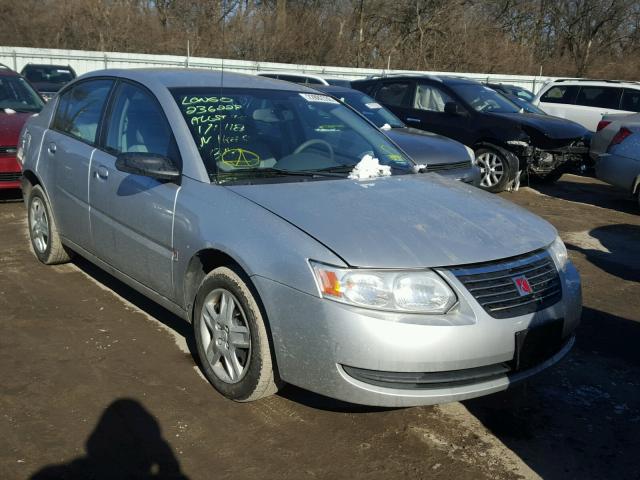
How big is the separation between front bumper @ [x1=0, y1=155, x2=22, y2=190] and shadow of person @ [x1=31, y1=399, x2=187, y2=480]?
491 cm

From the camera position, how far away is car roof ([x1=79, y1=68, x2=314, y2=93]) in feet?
13.9

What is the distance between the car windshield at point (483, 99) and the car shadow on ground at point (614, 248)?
10.3 ft

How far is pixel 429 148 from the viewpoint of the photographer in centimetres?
780

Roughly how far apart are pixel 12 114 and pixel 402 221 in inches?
255

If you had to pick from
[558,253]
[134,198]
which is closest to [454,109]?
[558,253]

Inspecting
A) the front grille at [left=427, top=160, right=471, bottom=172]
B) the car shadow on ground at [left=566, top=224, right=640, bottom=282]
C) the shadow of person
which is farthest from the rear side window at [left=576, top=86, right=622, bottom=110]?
the shadow of person

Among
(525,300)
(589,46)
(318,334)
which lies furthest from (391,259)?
(589,46)

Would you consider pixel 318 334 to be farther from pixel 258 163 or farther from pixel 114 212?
pixel 114 212

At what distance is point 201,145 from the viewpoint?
378cm

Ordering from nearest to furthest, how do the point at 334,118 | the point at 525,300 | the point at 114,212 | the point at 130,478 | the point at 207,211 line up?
the point at 130,478
the point at 525,300
the point at 207,211
the point at 114,212
the point at 334,118

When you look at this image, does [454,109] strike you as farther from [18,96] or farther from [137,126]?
[137,126]

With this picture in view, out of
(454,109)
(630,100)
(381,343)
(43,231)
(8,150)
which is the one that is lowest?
(43,231)

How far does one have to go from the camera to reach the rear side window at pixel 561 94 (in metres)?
14.2

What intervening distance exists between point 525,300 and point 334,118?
2063 millimetres
